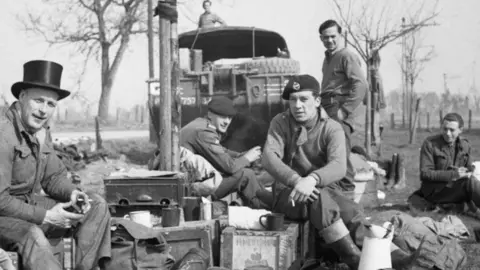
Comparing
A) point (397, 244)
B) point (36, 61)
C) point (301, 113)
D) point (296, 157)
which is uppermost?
point (36, 61)

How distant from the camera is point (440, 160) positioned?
738 centimetres

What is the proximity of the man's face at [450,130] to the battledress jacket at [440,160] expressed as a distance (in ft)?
0.27

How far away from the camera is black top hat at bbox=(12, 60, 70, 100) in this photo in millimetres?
4207

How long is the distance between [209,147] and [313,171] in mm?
1795

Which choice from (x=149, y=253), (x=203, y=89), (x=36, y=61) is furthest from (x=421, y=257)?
(x=203, y=89)

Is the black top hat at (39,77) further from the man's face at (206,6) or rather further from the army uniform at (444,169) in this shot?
the man's face at (206,6)

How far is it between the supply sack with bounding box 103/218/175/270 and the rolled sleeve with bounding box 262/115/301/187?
1.07 m

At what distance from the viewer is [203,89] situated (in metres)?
11.3

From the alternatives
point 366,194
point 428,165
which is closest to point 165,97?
point 366,194

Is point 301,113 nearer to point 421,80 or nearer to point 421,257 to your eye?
point 421,257

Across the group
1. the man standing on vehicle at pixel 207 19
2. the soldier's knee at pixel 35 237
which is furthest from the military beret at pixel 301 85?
the man standing on vehicle at pixel 207 19

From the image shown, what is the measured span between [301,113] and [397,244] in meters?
1.35

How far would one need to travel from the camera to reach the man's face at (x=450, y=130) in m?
7.27

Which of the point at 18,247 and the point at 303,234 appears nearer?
the point at 18,247
